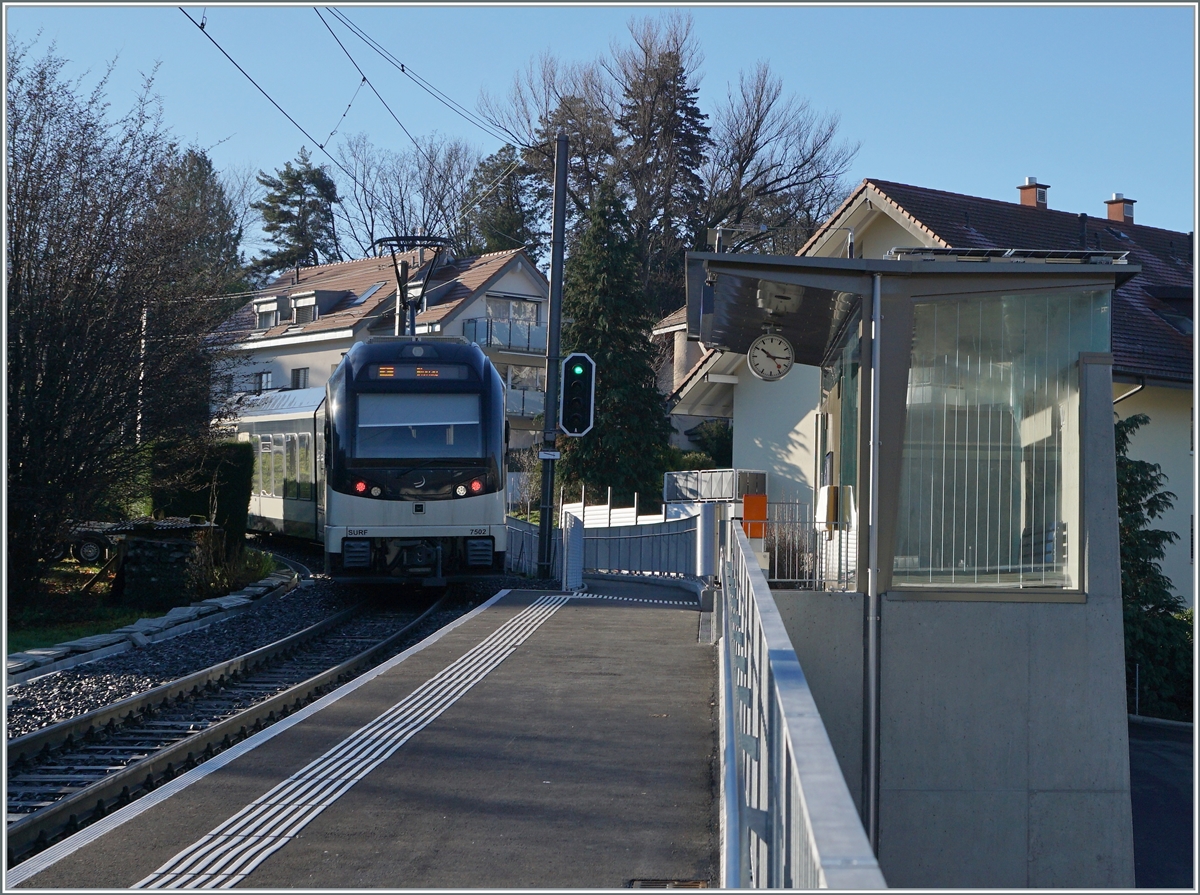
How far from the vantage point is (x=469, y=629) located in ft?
40.9

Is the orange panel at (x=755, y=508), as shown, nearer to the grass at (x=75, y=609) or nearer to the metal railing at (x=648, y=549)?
the metal railing at (x=648, y=549)

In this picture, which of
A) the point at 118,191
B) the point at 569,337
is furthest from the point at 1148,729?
the point at 569,337

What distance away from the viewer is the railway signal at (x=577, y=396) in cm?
1792

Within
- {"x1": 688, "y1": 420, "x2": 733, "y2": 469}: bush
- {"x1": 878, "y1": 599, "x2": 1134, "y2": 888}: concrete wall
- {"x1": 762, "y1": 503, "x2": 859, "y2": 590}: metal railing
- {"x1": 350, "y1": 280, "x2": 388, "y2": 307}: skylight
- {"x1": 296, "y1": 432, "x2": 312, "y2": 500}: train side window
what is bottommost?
{"x1": 878, "y1": 599, "x2": 1134, "y2": 888}: concrete wall

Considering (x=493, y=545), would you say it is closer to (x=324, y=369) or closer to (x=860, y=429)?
(x=860, y=429)

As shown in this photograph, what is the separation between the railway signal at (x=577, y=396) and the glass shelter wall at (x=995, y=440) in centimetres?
882

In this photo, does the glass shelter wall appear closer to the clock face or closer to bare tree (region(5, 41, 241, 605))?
the clock face

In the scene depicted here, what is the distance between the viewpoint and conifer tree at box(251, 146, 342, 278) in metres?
62.7

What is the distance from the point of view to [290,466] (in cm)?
2450

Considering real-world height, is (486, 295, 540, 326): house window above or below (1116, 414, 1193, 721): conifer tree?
above

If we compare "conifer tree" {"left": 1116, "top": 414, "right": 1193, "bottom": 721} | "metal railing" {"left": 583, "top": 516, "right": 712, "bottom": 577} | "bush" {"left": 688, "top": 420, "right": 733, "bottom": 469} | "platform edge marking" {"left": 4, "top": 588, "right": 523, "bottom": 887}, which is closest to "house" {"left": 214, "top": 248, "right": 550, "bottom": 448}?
"bush" {"left": 688, "top": 420, "right": 733, "bottom": 469}

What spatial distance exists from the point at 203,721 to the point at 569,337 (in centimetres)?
2874

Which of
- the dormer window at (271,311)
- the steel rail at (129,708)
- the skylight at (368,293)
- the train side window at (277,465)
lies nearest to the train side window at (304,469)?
the train side window at (277,465)

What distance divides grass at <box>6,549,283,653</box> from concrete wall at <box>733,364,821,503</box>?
507 inches
